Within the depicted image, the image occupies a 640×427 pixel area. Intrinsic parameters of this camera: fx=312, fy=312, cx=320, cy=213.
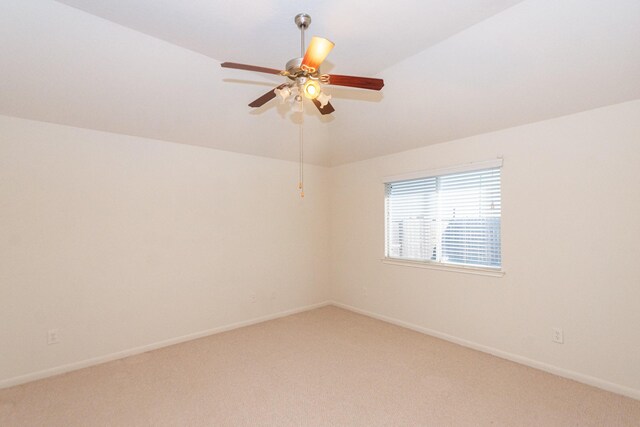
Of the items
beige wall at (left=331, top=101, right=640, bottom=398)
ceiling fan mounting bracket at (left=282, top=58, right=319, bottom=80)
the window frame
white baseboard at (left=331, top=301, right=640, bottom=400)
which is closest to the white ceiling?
beige wall at (left=331, top=101, right=640, bottom=398)

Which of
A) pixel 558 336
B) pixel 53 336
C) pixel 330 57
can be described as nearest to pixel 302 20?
pixel 330 57

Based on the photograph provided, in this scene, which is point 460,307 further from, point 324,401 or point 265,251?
point 265,251

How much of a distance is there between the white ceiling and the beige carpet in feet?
7.85

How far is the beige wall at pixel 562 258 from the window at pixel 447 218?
0.17m

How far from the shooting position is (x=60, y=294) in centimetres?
297

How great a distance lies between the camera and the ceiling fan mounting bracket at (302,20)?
213 cm

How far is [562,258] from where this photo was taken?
2.83m

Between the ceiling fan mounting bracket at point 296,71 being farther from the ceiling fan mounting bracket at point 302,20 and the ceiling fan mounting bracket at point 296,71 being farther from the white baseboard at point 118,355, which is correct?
the white baseboard at point 118,355

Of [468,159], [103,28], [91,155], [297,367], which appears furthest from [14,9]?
[468,159]

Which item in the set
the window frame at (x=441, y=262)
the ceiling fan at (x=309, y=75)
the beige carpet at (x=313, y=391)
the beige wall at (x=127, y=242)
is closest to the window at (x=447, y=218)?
the window frame at (x=441, y=262)

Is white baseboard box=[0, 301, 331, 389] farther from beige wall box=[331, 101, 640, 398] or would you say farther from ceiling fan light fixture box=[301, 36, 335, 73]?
ceiling fan light fixture box=[301, 36, 335, 73]

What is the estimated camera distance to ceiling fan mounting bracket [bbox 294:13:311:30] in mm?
2134

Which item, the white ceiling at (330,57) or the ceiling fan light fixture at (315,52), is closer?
the ceiling fan light fixture at (315,52)

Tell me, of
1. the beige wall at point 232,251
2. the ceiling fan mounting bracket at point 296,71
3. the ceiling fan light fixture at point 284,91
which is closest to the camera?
the ceiling fan mounting bracket at point 296,71
